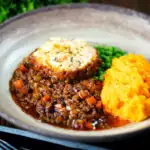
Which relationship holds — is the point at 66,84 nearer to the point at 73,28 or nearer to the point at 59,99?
the point at 59,99

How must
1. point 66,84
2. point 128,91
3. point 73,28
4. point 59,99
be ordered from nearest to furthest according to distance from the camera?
point 128,91
point 59,99
point 66,84
point 73,28

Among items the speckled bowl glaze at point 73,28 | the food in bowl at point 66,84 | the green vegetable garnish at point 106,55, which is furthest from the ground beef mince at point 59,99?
the speckled bowl glaze at point 73,28

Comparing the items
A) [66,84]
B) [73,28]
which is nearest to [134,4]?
[73,28]

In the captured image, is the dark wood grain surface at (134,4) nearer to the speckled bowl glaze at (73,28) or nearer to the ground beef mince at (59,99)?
the speckled bowl glaze at (73,28)

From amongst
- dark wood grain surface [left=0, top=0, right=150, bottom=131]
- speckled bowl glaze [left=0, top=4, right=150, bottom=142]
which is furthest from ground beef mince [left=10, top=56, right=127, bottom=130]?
dark wood grain surface [left=0, top=0, right=150, bottom=131]

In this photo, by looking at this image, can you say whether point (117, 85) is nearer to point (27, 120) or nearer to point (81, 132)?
point (81, 132)

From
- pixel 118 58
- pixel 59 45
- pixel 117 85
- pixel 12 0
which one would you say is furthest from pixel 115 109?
pixel 12 0
